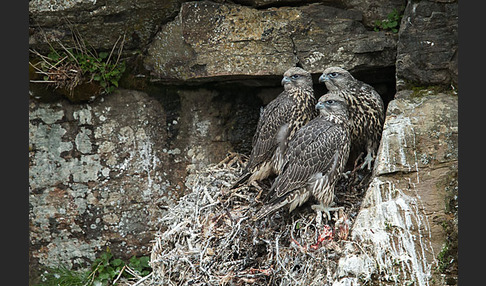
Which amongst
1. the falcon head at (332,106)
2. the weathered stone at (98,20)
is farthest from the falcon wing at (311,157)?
the weathered stone at (98,20)

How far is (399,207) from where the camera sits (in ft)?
19.0

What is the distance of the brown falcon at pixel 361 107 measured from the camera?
6.89 meters

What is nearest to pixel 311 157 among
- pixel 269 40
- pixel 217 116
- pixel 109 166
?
pixel 269 40

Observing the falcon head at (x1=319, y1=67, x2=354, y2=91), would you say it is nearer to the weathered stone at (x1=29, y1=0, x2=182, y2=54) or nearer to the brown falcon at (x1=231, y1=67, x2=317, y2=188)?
the brown falcon at (x1=231, y1=67, x2=317, y2=188)

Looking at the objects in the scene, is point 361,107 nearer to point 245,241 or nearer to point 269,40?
point 269,40

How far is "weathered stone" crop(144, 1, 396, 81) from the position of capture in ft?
22.8

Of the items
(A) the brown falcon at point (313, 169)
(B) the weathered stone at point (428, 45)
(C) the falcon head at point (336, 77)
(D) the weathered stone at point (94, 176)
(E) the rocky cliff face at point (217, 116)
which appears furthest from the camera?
(D) the weathered stone at point (94, 176)

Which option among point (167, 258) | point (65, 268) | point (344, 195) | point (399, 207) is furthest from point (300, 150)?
point (65, 268)

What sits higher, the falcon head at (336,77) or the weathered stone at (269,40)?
the weathered stone at (269,40)

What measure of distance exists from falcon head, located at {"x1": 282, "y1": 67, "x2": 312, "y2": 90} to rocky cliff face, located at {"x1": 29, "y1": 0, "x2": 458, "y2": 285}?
147mm

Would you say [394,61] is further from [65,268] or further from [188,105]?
[65,268]

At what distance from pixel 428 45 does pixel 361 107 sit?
926 millimetres

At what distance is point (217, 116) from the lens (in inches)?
305

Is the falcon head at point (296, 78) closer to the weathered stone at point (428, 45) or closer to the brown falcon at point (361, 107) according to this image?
the brown falcon at point (361, 107)
